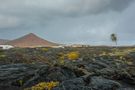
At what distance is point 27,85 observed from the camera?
21625 millimetres

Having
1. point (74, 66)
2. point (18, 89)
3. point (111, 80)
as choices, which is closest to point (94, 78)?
point (111, 80)

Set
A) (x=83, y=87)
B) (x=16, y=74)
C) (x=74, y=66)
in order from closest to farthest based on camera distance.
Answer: (x=83, y=87)
(x=16, y=74)
(x=74, y=66)

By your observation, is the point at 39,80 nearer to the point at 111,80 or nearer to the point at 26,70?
the point at 26,70

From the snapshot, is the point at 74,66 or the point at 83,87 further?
the point at 74,66

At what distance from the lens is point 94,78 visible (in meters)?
21.9

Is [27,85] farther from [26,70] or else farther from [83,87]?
[83,87]

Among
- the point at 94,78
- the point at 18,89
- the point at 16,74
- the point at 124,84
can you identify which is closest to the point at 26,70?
the point at 16,74

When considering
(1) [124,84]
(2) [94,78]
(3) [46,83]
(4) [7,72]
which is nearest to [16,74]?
(4) [7,72]

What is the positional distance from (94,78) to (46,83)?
3.22 m

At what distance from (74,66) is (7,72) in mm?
4760

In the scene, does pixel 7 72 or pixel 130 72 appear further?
pixel 130 72

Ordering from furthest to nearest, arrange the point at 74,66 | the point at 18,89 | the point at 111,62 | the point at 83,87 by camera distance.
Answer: the point at 111,62 < the point at 74,66 < the point at 18,89 < the point at 83,87

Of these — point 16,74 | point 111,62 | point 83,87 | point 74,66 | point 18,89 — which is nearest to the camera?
point 83,87

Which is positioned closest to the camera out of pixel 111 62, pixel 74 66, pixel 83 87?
pixel 83 87
